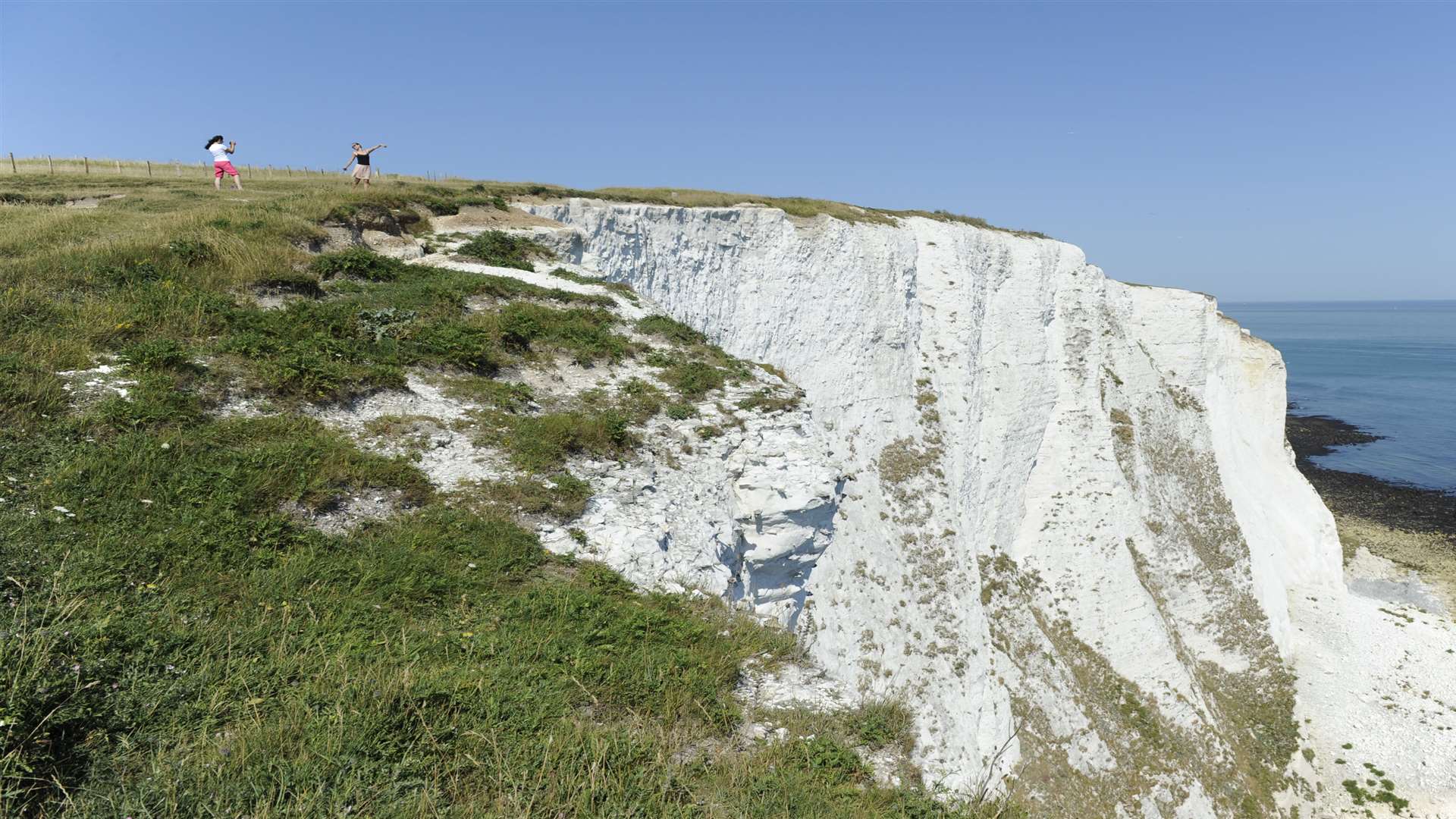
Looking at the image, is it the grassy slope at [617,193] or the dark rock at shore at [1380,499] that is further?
the dark rock at shore at [1380,499]

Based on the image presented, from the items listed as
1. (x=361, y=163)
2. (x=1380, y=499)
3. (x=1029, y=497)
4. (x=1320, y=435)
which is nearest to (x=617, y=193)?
(x=361, y=163)

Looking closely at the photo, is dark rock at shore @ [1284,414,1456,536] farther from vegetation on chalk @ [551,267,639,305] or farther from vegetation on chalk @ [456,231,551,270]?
vegetation on chalk @ [456,231,551,270]

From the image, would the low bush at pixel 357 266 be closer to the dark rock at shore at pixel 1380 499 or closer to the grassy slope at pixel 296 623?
the grassy slope at pixel 296 623

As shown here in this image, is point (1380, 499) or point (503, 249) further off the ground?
point (503, 249)

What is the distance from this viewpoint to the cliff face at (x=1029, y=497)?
19375mm

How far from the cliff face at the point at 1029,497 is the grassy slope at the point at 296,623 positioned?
8365 millimetres

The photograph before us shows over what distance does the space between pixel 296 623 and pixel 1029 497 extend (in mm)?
29537

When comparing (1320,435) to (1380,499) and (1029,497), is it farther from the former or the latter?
(1029,497)

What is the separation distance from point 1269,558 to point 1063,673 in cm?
2097

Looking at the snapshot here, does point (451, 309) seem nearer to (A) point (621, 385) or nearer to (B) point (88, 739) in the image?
(A) point (621, 385)

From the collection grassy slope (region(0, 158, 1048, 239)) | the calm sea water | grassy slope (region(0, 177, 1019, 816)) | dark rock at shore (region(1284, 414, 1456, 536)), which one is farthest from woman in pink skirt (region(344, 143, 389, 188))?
the calm sea water

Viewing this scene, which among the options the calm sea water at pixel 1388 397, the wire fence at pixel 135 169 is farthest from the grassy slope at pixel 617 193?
the calm sea water at pixel 1388 397

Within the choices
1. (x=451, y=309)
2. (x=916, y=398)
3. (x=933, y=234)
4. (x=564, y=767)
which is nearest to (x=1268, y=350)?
(x=933, y=234)

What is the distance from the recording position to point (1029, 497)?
2897cm
